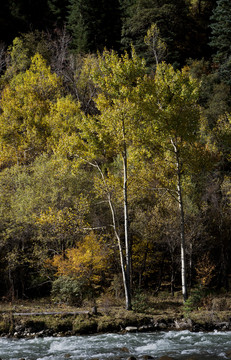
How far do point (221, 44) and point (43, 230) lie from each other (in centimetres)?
3259

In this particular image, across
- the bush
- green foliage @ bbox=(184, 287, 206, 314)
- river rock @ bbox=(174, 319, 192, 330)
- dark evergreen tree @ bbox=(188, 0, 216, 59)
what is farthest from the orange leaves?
dark evergreen tree @ bbox=(188, 0, 216, 59)

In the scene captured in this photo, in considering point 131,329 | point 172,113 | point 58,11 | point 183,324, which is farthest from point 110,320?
point 58,11

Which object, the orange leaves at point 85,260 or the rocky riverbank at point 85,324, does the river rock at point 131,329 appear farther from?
the orange leaves at point 85,260

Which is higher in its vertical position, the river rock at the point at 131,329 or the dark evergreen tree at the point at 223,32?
the dark evergreen tree at the point at 223,32

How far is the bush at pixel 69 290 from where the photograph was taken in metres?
18.5

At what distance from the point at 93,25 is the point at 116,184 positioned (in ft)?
123

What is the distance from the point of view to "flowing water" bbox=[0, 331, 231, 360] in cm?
1106

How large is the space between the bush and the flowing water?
508cm

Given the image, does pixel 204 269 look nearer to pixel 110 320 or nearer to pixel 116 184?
pixel 116 184

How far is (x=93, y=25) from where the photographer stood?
4969 centimetres

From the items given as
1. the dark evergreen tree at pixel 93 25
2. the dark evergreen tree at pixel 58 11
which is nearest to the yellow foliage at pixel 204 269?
the dark evergreen tree at pixel 93 25

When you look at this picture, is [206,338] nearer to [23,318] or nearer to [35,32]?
[23,318]

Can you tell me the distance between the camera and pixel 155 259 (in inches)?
947

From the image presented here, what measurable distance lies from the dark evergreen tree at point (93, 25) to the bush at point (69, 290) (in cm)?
3541
